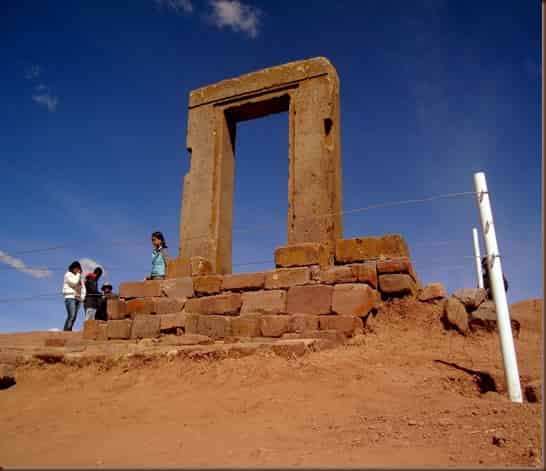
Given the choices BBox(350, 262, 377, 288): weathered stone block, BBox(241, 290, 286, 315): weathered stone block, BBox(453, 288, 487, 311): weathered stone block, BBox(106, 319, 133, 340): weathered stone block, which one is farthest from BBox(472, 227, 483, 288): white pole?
BBox(106, 319, 133, 340): weathered stone block

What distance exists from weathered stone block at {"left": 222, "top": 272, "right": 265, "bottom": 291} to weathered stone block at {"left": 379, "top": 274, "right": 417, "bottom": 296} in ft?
5.14

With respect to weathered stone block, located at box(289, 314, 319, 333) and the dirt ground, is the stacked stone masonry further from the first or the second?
the dirt ground

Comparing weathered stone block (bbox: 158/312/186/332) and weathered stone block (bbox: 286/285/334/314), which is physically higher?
weathered stone block (bbox: 286/285/334/314)

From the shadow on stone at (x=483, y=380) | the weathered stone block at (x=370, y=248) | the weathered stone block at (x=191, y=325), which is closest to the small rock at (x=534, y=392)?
the shadow on stone at (x=483, y=380)

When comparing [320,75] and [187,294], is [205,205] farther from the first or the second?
[320,75]

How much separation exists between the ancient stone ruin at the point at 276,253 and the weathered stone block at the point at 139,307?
1cm

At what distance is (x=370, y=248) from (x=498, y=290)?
2385 mm

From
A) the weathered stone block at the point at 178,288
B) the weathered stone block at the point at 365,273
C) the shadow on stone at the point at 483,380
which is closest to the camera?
the shadow on stone at the point at 483,380

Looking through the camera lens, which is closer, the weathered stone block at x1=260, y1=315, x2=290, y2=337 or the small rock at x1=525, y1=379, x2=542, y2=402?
the small rock at x1=525, y1=379, x2=542, y2=402

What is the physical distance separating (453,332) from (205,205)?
13.3 ft

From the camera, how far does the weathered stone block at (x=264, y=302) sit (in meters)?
6.25

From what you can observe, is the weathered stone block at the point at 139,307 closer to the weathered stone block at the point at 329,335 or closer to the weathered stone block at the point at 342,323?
the weathered stone block at the point at 329,335

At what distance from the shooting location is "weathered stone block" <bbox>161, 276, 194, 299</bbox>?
692 centimetres

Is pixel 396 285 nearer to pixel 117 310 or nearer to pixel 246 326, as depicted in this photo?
pixel 246 326
